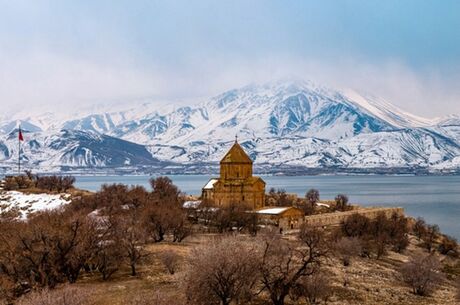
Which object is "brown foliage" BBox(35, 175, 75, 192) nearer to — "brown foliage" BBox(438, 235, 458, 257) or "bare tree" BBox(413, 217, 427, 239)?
"bare tree" BBox(413, 217, 427, 239)

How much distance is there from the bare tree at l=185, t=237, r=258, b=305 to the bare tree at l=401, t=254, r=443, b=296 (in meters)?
14.0

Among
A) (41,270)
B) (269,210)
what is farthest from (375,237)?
(41,270)

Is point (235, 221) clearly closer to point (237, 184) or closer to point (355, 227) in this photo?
point (355, 227)

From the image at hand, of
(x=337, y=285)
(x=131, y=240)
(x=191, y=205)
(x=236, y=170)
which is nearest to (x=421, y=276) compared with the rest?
(x=337, y=285)

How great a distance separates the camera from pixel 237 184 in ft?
222

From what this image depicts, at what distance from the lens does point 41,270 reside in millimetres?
29875

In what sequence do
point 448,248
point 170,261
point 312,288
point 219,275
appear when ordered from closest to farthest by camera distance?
point 219,275, point 312,288, point 170,261, point 448,248

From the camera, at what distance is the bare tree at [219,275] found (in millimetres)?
24156

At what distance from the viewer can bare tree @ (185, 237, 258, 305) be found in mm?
24156

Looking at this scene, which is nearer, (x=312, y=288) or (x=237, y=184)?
(x=312, y=288)

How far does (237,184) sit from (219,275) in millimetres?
43496

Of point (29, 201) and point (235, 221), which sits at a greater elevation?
point (29, 201)

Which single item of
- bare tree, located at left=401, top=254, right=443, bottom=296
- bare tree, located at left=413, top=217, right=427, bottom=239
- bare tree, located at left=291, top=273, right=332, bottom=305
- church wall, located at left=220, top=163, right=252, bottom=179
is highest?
church wall, located at left=220, top=163, right=252, bottom=179

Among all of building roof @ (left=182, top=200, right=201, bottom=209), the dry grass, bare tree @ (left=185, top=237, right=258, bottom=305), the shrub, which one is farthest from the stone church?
bare tree @ (left=185, top=237, right=258, bottom=305)
